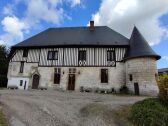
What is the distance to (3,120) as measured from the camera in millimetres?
6266

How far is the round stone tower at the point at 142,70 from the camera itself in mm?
15227

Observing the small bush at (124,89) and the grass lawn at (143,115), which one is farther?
the small bush at (124,89)

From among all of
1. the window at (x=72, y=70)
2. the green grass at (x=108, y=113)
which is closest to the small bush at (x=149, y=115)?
the green grass at (x=108, y=113)

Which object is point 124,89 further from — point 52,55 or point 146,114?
point 146,114

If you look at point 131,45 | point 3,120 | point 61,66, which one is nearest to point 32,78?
point 61,66

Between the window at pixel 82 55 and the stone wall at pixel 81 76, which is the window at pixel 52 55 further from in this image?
the window at pixel 82 55

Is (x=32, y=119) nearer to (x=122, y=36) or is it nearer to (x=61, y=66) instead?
(x=61, y=66)

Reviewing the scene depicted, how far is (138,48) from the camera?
647 inches

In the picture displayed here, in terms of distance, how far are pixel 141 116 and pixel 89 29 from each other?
15380 millimetres

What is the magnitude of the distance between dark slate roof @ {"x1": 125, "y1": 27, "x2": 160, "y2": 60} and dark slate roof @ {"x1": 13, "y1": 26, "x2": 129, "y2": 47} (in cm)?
86

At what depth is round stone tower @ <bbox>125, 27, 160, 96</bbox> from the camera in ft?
50.0

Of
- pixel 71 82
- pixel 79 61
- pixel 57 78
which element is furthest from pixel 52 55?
pixel 71 82

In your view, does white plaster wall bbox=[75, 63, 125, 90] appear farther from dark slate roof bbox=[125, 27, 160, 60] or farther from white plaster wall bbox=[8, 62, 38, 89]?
white plaster wall bbox=[8, 62, 38, 89]

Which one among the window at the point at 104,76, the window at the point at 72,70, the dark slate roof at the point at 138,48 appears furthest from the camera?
the window at the point at 72,70
